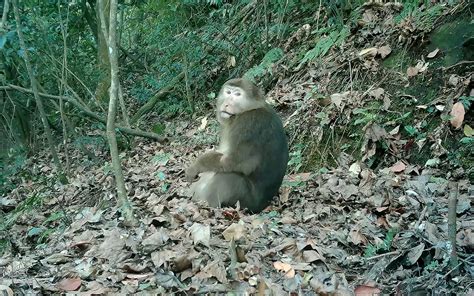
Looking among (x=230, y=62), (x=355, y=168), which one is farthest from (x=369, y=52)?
(x=230, y=62)

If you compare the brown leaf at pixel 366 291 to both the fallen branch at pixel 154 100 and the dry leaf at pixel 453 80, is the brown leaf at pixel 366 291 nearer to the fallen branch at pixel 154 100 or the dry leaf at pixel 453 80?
the dry leaf at pixel 453 80

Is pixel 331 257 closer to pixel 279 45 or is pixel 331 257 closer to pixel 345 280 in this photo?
pixel 345 280

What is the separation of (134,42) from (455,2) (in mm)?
8601

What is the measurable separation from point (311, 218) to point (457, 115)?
2.13 meters

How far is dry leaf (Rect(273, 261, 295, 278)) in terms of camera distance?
3953 mm

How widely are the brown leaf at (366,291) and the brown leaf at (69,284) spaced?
1705 millimetres

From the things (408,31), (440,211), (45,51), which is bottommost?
(440,211)

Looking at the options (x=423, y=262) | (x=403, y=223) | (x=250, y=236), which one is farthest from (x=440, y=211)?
(x=250, y=236)

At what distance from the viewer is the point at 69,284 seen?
376 centimetres

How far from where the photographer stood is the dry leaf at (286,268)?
13.0 ft

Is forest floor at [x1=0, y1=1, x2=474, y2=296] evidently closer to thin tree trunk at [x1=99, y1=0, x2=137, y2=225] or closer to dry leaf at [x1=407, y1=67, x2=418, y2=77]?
dry leaf at [x1=407, y1=67, x2=418, y2=77]

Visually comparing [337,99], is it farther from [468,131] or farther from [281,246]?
[281,246]

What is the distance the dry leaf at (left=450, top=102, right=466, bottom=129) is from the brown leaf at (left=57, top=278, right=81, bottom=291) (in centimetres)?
417

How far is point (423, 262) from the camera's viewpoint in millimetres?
4199
